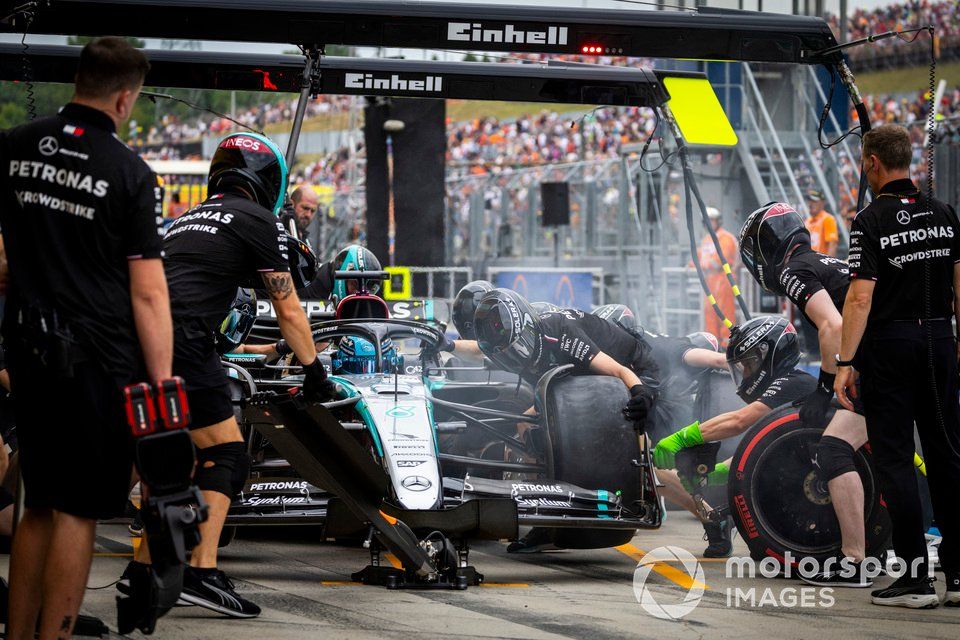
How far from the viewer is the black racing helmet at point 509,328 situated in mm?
7051

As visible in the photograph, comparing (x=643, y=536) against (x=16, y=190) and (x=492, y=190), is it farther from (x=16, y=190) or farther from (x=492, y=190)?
(x=492, y=190)

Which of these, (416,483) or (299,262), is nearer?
(299,262)

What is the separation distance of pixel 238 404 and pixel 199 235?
92 centimetres

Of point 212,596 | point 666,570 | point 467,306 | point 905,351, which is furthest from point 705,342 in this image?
point 212,596

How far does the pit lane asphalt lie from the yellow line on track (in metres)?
0.03

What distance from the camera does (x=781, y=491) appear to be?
631cm

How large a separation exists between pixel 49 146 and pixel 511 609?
2.63m

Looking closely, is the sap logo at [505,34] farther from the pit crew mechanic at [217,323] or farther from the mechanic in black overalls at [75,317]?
the mechanic in black overalls at [75,317]

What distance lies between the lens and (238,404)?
5.71 metres

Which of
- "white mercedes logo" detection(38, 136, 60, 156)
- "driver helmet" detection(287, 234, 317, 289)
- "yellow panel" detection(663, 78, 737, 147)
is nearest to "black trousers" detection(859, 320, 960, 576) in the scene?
"driver helmet" detection(287, 234, 317, 289)

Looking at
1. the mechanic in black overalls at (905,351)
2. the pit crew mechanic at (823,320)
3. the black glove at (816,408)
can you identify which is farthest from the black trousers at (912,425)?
the black glove at (816,408)

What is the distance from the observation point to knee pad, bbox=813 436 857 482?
5.93 meters

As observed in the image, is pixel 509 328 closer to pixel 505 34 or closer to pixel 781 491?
pixel 781 491

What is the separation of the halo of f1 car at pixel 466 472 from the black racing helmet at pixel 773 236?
2.60ft
